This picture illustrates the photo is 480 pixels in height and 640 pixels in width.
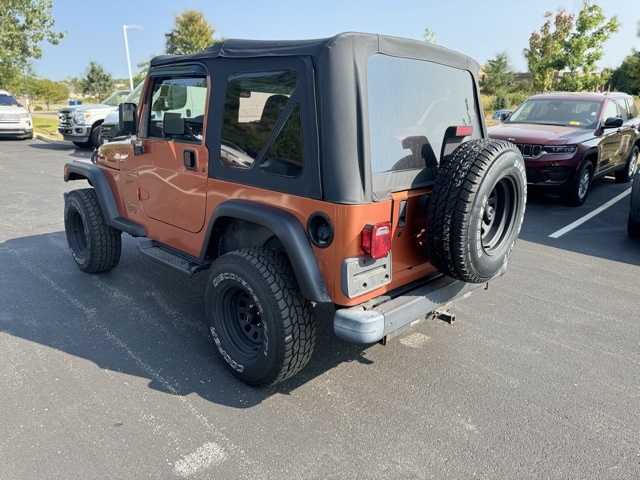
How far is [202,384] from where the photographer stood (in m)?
2.97

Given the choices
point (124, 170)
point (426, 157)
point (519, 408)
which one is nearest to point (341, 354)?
point (519, 408)

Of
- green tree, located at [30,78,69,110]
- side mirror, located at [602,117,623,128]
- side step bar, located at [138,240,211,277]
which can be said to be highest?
green tree, located at [30,78,69,110]

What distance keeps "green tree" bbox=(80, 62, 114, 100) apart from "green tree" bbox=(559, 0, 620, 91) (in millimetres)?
49631

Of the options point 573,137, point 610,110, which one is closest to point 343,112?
point 573,137

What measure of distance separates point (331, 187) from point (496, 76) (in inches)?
1962

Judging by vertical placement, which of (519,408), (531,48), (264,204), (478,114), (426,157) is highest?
(531,48)

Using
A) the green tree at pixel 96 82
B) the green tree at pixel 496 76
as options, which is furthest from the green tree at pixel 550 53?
the green tree at pixel 96 82

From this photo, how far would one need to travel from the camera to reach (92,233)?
4391 millimetres

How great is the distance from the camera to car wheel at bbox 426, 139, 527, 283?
252cm

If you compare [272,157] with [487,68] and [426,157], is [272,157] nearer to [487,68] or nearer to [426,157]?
[426,157]

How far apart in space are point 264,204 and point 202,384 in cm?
122

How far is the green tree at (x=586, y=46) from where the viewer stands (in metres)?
15.5

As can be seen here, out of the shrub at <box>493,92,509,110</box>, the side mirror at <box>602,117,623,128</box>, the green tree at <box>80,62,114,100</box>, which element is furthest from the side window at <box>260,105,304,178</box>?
the green tree at <box>80,62,114,100</box>

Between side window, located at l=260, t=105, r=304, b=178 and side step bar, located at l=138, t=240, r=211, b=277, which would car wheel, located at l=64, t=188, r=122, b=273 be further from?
side window, located at l=260, t=105, r=304, b=178
